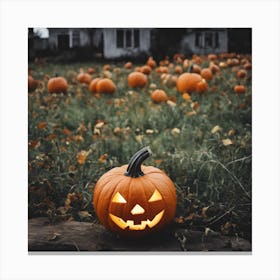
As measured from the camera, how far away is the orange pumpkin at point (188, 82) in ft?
8.96

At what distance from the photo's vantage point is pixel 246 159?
2.34 metres

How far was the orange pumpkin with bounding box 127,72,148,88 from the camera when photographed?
9.15 feet

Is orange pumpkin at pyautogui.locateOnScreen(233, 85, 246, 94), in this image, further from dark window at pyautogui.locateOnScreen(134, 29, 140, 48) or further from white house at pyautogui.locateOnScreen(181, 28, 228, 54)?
dark window at pyautogui.locateOnScreen(134, 29, 140, 48)

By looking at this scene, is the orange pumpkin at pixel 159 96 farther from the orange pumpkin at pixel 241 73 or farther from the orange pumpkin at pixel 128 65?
the orange pumpkin at pixel 241 73

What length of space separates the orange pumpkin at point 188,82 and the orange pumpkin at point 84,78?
58cm

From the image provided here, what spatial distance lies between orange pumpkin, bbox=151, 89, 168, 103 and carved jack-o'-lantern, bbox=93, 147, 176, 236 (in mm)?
818

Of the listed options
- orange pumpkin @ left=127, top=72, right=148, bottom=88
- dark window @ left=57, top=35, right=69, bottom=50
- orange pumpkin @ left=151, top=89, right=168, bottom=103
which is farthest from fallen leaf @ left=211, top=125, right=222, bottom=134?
dark window @ left=57, top=35, right=69, bottom=50

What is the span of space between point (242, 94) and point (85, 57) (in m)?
0.95

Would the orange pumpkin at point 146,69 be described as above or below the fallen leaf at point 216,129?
above

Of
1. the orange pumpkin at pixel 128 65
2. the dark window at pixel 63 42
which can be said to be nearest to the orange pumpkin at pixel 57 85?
the dark window at pixel 63 42

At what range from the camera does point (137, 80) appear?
2846mm

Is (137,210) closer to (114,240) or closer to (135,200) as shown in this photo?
(135,200)

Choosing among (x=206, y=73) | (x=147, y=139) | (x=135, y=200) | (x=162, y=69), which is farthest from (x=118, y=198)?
(x=206, y=73)
